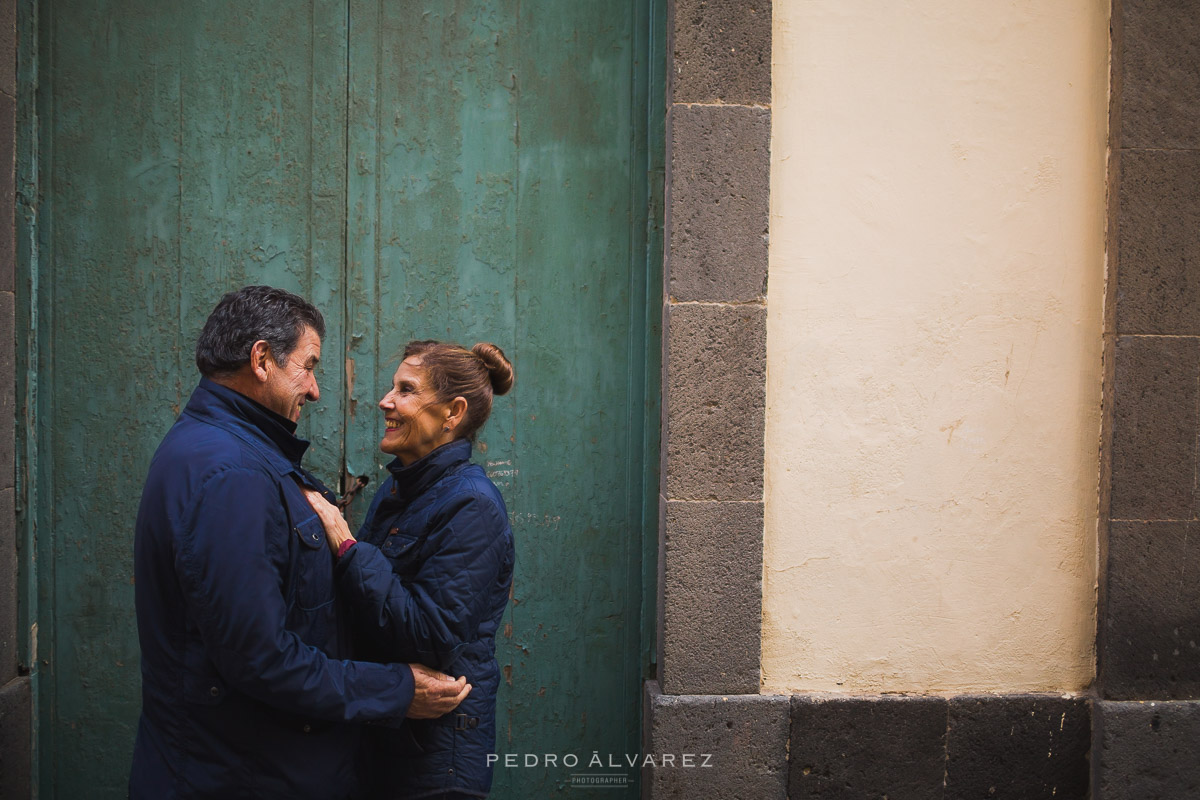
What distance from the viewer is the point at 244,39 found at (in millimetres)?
3115

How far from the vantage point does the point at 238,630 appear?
1858mm

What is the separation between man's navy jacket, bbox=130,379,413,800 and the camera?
1.88 meters

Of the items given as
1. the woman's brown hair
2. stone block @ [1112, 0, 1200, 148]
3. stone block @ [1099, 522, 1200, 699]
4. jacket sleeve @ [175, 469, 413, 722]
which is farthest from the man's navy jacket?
stone block @ [1112, 0, 1200, 148]

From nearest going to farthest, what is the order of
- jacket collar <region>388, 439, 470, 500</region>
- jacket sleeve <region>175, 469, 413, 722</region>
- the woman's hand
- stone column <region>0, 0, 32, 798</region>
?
1. jacket sleeve <region>175, 469, 413, 722</region>
2. the woman's hand
3. jacket collar <region>388, 439, 470, 500</region>
4. stone column <region>0, 0, 32, 798</region>

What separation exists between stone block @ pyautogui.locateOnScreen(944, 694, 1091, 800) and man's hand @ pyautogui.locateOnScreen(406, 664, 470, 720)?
1830 millimetres

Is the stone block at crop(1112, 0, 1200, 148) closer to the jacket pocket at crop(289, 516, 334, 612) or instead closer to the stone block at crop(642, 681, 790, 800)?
the stone block at crop(642, 681, 790, 800)

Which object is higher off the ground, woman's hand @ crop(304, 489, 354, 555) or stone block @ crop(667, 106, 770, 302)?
stone block @ crop(667, 106, 770, 302)

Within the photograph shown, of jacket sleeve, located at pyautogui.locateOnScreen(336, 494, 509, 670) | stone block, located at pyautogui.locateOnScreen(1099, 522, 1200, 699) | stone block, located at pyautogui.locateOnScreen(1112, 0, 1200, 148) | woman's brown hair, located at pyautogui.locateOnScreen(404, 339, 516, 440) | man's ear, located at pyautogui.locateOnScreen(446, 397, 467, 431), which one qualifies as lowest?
stone block, located at pyautogui.locateOnScreen(1099, 522, 1200, 699)

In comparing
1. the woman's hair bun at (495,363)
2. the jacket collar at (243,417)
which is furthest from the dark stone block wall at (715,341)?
the jacket collar at (243,417)

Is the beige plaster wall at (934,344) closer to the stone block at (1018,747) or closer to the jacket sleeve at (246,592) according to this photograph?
the stone block at (1018,747)

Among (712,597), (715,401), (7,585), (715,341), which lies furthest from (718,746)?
(7,585)

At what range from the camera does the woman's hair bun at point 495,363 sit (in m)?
2.51

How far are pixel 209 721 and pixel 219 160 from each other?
6.50 ft

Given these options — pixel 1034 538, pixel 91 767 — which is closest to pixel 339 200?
pixel 91 767
